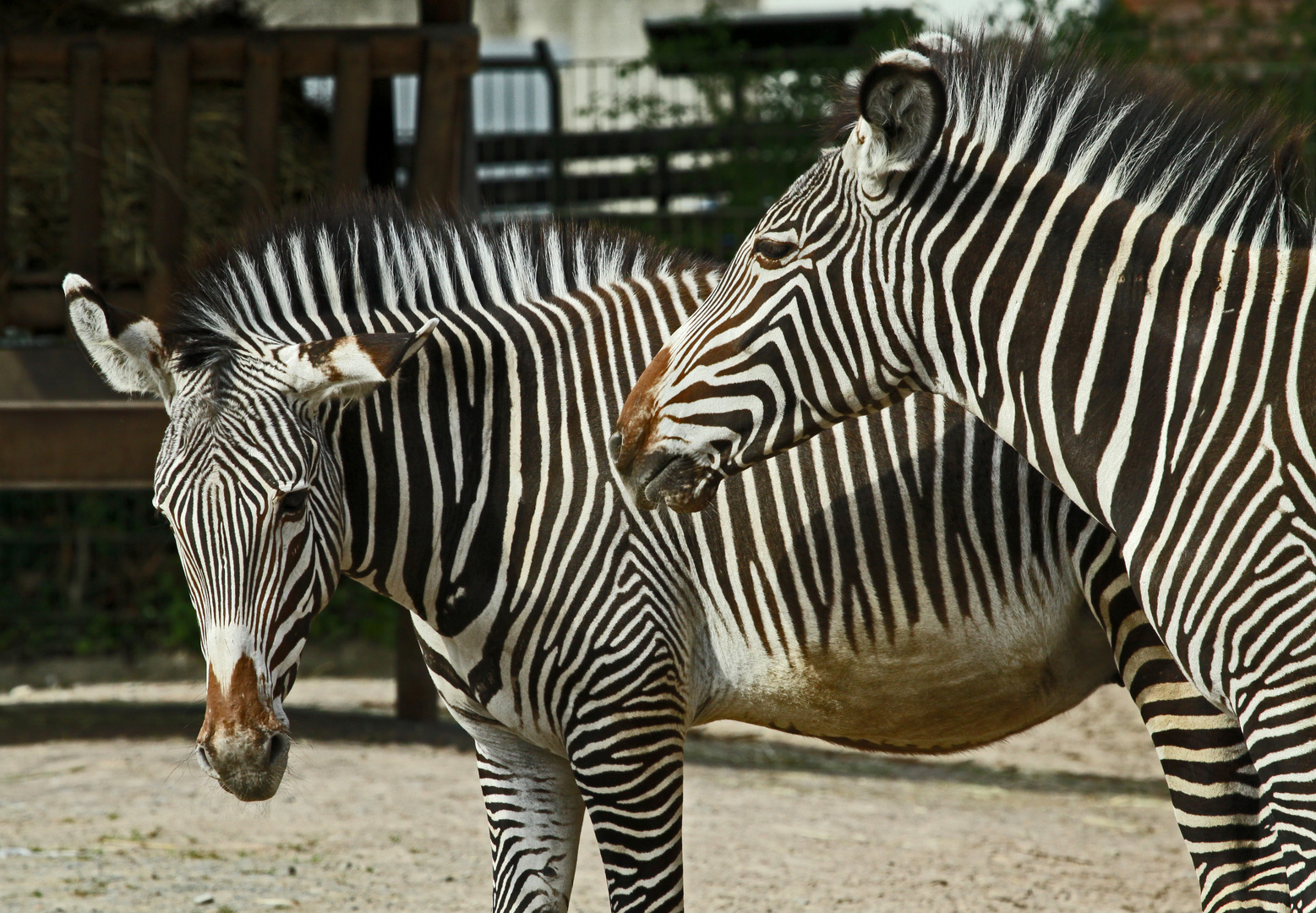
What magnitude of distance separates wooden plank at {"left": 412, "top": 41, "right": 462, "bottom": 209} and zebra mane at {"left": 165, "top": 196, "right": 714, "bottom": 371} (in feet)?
8.83

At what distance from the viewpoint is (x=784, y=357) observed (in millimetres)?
2533

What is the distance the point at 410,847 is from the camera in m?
5.27

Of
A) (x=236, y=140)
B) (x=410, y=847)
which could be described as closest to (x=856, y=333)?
(x=410, y=847)

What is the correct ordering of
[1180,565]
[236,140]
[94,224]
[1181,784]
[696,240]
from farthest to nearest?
[696,240] → [236,140] → [94,224] → [1181,784] → [1180,565]

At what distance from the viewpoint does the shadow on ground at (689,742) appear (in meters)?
6.71

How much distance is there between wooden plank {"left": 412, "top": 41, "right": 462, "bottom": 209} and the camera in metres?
5.88

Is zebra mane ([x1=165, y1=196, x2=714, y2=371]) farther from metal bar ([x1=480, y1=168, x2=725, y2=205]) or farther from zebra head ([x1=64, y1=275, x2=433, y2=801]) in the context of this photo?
metal bar ([x1=480, y1=168, x2=725, y2=205])

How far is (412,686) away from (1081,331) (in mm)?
5456

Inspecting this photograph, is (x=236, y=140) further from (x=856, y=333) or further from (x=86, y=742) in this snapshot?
(x=856, y=333)

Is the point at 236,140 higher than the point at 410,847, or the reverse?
the point at 236,140

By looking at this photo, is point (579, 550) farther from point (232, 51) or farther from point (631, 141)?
point (631, 141)

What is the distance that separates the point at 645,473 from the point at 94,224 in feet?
14.3

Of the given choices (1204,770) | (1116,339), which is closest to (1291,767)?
(1204,770)

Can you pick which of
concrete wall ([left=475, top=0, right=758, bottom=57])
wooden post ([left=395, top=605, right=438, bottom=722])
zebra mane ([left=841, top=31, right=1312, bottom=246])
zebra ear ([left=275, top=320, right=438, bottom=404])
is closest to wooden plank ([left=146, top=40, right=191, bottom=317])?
wooden post ([left=395, top=605, right=438, bottom=722])
